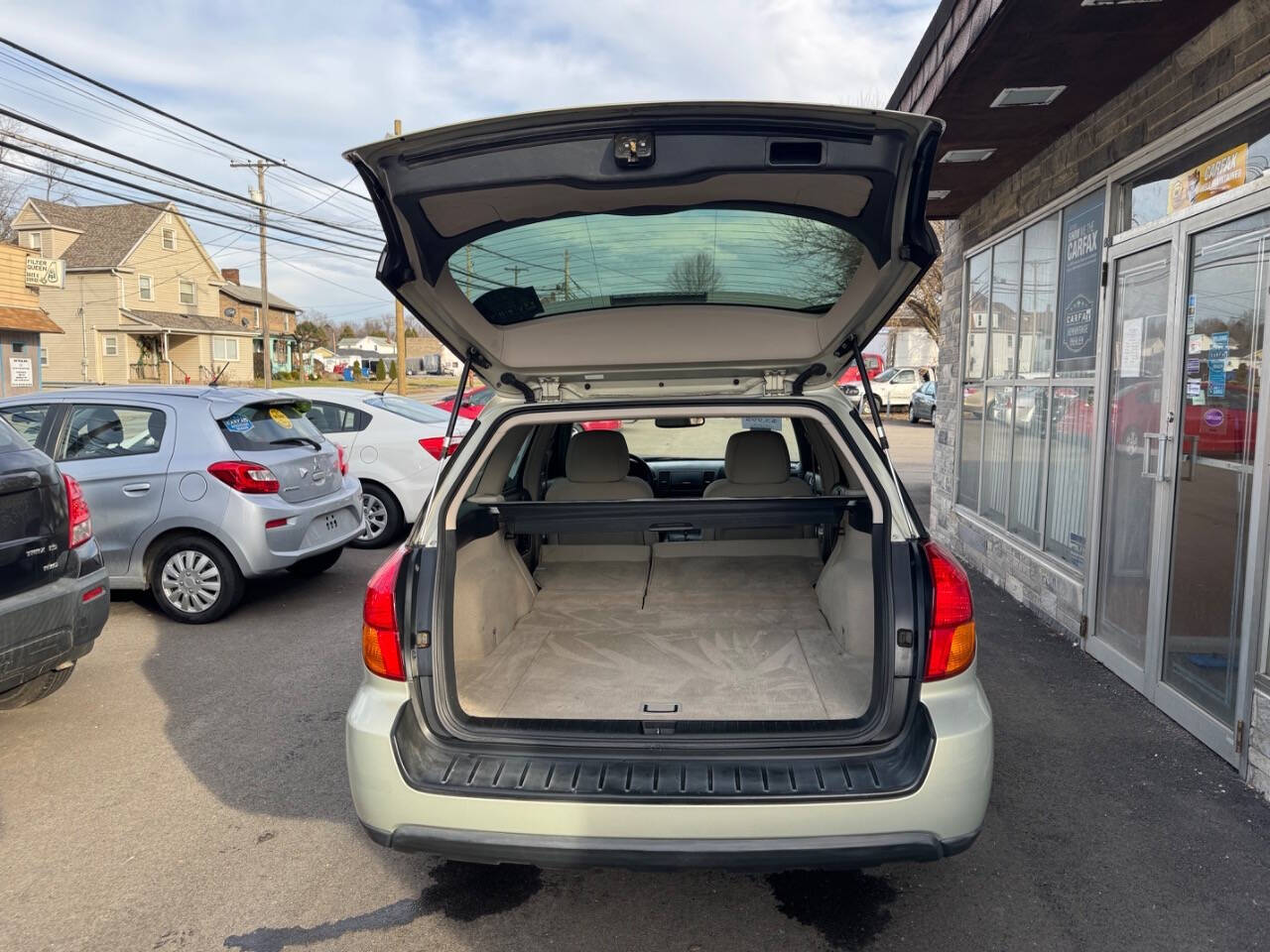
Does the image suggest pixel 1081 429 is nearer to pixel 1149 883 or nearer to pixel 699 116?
pixel 1149 883

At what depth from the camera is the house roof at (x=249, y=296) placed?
49500 millimetres

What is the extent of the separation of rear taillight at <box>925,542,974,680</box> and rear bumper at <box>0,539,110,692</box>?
3583 millimetres

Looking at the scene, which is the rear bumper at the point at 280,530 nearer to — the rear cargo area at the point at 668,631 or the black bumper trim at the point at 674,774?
the rear cargo area at the point at 668,631

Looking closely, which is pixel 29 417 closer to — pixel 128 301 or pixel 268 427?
pixel 268 427

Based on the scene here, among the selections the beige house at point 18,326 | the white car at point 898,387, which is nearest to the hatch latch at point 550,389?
the beige house at point 18,326

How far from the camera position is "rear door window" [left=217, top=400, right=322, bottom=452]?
20.1 feet

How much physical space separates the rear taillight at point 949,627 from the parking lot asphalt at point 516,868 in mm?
837

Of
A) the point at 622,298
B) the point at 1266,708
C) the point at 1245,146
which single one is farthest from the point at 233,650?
the point at 1245,146

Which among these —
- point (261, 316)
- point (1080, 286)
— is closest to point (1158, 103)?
point (1080, 286)

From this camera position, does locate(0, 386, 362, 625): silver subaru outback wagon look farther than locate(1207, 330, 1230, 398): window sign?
Yes

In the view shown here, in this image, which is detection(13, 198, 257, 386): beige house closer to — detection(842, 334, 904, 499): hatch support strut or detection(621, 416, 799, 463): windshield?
detection(621, 416, 799, 463): windshield

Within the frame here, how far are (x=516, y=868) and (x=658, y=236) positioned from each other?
217 cm

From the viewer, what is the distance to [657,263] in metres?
2.85

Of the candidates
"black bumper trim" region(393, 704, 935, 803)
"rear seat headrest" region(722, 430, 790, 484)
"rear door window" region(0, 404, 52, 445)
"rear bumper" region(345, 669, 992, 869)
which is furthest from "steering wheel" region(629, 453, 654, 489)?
"rear door window" region(0, 404, 52, 445)
